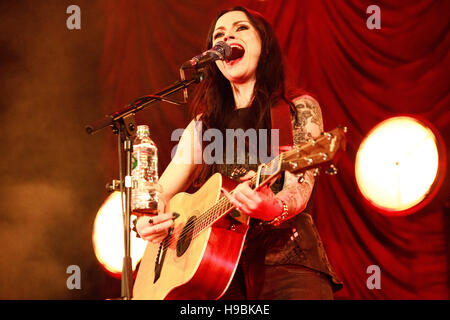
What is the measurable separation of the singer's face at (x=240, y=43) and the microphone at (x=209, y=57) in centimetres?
44

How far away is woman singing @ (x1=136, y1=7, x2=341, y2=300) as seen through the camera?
242 cm

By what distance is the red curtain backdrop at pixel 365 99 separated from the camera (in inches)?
144

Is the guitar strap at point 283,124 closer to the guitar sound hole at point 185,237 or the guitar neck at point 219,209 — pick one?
the guitar neck at point 219,209

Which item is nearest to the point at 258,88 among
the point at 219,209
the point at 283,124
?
the point at 283,124

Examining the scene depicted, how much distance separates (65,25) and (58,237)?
1.97 m

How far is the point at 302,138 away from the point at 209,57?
2.14 feet

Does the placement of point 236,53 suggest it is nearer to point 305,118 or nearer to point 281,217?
point 305,118

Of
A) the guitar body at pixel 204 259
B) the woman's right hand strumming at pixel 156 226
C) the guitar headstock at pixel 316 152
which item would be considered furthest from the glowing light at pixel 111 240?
the guitar headstock at pixel 316 152

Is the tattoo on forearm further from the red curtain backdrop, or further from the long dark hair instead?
the red curtain backdrop

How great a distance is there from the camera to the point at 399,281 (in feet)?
12.0

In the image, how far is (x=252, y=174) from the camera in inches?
93.0

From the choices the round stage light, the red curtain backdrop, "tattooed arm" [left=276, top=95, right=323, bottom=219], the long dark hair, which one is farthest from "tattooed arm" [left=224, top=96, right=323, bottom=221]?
the round stage light
